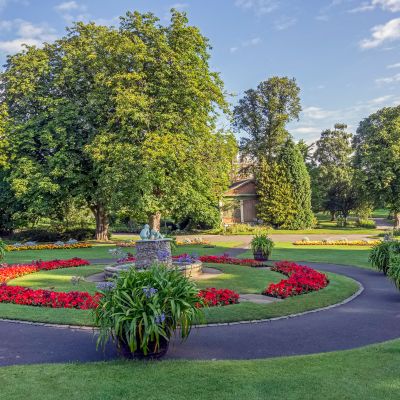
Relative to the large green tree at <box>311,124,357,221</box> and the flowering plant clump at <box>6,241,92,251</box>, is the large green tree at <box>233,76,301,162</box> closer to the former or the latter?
the large green tree at <box>311,124,357,221</box>

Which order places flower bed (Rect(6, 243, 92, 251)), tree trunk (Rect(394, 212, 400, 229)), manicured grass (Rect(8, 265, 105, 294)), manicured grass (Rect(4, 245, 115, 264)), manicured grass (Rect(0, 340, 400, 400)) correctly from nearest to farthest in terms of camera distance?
manicured grass (Rect(0, 340, 400, 400)) < manicured grass (Rect(8, 265, 105, 294)) < manicured grass (Rect(4, 245, 115, 264)) < flower bed (Rect(6, 243, 92, 251)) < tree trunk (Rect(394, 212, 400, 229))

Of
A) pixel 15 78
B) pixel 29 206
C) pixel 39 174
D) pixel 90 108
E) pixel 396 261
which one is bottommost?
pixel 396 261

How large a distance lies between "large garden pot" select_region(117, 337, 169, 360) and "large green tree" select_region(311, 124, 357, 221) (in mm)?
44834

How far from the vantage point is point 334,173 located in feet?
164

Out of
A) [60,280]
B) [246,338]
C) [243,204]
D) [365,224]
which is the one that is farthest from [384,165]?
[246,338]

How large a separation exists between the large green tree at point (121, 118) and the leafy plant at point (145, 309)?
1741 centimetres

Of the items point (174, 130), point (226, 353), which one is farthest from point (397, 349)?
point (174, 130)

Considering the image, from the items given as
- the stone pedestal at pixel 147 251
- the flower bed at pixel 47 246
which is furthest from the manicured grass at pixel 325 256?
the flower bed at pixel 47 246

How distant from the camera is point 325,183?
51.1m

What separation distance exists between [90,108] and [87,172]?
4542 mm

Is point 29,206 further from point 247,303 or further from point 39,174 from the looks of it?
point 247,303

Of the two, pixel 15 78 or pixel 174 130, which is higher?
pixel 15 78

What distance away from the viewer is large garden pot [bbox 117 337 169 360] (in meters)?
6.05

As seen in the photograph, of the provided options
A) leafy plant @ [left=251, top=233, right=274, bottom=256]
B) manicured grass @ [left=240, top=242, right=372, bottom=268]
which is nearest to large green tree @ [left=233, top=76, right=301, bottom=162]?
manicured grass @ [left=240, top=242, right=372, bottom=268]
